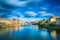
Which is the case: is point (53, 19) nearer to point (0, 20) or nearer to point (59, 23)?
point (59, 23)

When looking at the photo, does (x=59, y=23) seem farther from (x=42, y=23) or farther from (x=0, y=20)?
(x=0, y=20)

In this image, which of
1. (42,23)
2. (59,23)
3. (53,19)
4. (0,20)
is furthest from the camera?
(42,23)

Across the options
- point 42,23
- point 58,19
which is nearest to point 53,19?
point 58,19

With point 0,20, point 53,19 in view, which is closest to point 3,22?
point 0,20

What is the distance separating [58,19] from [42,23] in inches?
133

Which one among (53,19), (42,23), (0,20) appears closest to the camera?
(0,20)

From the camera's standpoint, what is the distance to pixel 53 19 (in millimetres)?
11438

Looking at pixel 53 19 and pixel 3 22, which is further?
pixel 53 19

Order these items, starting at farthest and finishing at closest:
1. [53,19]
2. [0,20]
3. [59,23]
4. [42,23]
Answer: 1. [42,23]
2. [53,19]
3. [59,23]
4. [0,20]

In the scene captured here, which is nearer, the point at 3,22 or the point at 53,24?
the point at 3,22

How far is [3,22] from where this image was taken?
22.1 feet

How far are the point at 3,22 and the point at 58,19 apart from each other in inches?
202

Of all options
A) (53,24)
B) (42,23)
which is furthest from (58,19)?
(42,23)

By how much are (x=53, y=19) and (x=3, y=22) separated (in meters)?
5.73
